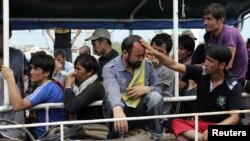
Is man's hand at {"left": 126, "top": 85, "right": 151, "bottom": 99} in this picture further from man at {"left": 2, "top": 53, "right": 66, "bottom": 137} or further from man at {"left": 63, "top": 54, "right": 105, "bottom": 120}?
man at {"left": 2, "top": 53, "right": 66, "bottom": 137}

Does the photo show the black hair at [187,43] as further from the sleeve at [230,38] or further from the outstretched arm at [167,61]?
the outstretched arm at [167,61]

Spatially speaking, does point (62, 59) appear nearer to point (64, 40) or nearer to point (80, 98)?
point (64, 40)

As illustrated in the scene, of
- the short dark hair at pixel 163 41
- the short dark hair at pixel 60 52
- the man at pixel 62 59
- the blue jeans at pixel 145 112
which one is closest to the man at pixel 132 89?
the blue jeans at pixel 145 112

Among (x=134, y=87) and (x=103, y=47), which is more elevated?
(x=103, y=47)

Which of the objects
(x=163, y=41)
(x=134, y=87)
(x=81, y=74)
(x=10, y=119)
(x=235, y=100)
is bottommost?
(x=10, y=119)

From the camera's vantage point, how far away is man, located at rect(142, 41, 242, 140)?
12.2 feet

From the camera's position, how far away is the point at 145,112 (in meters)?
3.83

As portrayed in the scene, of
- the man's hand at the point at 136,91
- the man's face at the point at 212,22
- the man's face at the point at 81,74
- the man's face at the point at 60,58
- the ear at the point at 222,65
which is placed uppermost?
the man's face at the point at 212,22

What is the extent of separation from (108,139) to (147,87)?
55 cm

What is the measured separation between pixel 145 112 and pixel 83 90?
564mm

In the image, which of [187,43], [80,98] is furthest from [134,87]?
[187,43]

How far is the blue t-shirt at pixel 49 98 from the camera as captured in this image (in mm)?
3826

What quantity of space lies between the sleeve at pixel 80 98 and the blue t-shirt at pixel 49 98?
4.7 inches

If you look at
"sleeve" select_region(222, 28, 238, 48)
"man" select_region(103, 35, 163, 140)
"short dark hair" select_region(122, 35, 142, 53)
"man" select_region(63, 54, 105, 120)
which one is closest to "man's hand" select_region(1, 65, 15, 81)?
"man" select_region(63, 54, 105, 120)
